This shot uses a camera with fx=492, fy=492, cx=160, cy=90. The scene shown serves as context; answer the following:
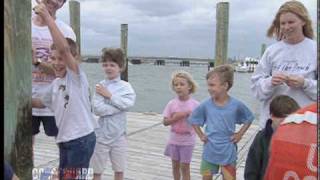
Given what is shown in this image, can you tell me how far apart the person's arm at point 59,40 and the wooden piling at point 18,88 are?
0.09 meters

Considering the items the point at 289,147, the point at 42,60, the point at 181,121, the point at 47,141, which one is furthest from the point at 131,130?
the point at 289,147

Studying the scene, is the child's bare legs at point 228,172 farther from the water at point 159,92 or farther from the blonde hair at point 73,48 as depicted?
the blonde hair at point 73,48

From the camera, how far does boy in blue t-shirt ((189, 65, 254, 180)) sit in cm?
369

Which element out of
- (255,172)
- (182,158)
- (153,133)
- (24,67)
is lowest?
(153,133)

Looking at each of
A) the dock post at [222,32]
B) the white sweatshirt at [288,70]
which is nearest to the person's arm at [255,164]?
the white sweatshirt at [288,70]

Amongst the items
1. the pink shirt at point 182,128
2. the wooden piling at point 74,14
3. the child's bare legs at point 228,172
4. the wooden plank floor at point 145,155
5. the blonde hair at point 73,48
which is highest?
the wooden piling at point 74,14

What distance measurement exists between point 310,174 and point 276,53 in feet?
4.91

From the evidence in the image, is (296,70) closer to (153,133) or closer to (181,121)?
(181,121)

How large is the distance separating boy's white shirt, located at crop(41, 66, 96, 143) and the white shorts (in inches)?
26.7

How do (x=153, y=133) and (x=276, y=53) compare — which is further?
(x=153, y=133)

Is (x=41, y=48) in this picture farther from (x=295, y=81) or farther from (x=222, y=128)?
(x=295, y=81)

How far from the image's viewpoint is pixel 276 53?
10.6 ft

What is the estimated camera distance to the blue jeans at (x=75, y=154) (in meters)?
3.08

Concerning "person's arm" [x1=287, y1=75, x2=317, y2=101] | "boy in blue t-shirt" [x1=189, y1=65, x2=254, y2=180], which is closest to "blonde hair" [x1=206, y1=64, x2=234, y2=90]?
"boy in blue t-shirt" [x1=189, y1=65, x2=254, y2=180]
